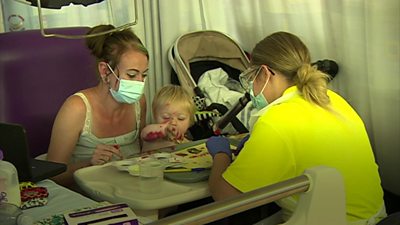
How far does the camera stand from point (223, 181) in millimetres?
1602

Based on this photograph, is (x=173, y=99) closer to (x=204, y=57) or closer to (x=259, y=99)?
(x=259, y=99)

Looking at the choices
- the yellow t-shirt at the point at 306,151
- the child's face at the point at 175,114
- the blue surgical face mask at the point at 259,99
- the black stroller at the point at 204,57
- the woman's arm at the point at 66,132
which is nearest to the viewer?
the yellow t-shirt at the point at 306,151

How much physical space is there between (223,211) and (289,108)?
27.2 inches

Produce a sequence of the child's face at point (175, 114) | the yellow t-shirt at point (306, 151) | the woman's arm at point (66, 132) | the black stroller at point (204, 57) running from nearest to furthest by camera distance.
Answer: the yellow t-shirt at point (306, 151)
the woman's arm at point (66, 132)
the child's face at point (175, 114)
the black stroller at point (204, 57)

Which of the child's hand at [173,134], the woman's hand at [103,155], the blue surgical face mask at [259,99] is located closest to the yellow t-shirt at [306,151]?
the blue surgical face mask at [259,99]

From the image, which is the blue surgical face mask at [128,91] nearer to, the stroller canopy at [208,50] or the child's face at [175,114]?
the child's face at [175,114]

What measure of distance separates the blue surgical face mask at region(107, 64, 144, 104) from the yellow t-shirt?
0.69 m

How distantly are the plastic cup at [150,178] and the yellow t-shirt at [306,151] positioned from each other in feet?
0.62

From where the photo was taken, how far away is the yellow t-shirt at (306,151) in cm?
155

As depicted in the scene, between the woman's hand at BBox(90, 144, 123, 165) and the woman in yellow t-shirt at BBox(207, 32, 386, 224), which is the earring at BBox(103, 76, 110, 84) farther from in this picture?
the woman in yellow t-shirt at BBox(207, 32, 386, 224)

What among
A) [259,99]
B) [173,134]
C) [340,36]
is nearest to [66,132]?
[173,134]

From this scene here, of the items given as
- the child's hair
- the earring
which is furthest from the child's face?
the earring

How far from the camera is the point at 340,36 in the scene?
258 cm

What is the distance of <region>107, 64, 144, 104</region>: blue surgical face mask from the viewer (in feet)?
7.25
